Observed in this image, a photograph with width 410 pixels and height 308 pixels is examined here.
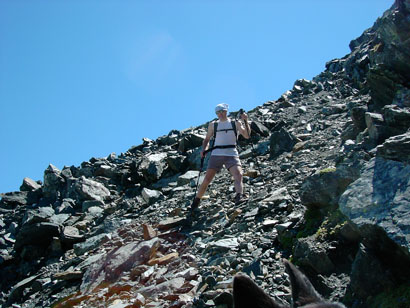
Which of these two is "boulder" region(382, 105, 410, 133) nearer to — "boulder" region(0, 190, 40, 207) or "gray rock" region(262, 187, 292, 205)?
"gray rock" region(262, 187, 292, 205)

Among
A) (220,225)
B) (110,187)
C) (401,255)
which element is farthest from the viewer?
(110,187)

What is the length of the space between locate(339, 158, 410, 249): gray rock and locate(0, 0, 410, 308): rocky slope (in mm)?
15

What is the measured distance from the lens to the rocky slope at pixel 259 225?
421 centimetres

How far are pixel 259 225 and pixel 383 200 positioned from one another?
404 cm

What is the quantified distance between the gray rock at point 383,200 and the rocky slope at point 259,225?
0.6 inches

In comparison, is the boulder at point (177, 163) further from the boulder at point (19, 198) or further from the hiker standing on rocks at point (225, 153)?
the boulder at point (19, 198)

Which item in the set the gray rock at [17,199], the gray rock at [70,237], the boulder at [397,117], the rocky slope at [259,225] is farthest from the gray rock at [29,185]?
the boulder at [397,117]

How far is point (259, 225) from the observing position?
7.85 m

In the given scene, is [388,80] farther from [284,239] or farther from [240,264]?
[240,264]

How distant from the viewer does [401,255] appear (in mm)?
3725

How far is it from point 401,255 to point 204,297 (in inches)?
118

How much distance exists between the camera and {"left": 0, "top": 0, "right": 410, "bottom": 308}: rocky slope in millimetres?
4215

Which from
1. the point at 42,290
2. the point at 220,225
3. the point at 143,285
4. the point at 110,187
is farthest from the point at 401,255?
the point at 110,187

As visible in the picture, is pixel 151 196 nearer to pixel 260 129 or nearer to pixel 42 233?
pixel 42 233
